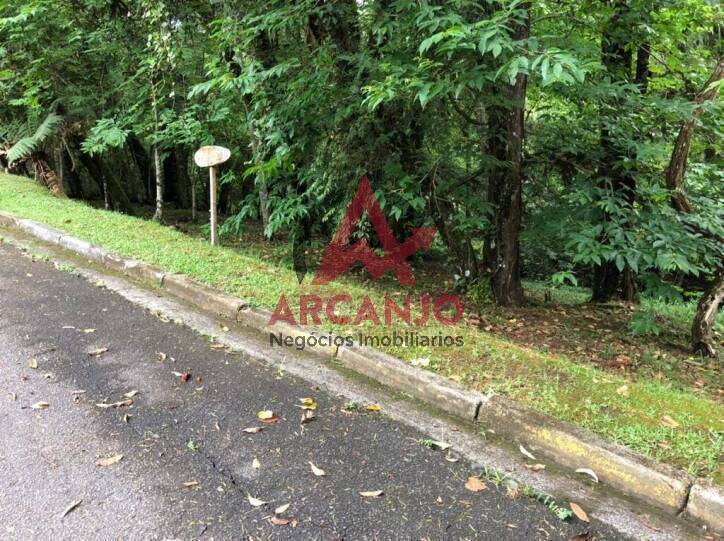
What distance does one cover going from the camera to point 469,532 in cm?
218

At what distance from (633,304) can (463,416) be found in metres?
5.05

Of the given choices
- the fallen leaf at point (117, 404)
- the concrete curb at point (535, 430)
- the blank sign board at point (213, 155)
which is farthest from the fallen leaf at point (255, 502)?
the blank sign board at point (213, 155)

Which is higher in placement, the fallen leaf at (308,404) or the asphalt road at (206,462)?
the asphalt road at (206,462)

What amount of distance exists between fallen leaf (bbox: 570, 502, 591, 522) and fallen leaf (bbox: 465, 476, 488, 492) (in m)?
0.41

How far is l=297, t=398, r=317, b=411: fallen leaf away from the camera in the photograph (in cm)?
314

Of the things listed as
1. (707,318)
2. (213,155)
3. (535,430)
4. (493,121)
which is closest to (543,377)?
(535,430)

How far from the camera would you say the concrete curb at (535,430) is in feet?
7.79

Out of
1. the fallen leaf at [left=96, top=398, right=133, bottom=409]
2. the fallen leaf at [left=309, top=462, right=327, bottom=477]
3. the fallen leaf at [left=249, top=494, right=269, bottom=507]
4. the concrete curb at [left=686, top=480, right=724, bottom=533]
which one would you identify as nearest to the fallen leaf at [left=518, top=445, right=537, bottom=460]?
the concrete curb at [left=686, top=480, right=724, bottom=533]

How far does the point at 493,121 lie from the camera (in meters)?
5.45

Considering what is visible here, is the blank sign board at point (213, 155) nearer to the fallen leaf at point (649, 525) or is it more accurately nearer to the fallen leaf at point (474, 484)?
the fallen leaf at point (474, 484)

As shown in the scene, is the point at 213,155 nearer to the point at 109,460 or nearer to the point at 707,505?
the point at 109,460

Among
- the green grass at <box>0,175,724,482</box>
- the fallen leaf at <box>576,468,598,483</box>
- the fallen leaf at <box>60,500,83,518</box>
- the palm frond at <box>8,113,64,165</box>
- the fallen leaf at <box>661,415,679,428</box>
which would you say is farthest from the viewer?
the palm frond at <box>8,113,64,165</box>

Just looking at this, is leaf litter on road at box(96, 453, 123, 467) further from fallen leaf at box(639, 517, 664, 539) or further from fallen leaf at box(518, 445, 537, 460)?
fallen leaf at box(639, 517, 664, 539)

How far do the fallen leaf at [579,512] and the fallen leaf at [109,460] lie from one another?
2.26m
